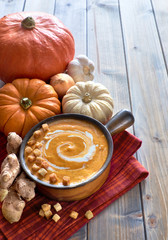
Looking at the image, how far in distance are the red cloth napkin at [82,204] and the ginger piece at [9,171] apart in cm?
16

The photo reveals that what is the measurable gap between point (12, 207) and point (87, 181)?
311 millimetres

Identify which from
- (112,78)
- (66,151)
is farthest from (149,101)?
Result: (66,151)

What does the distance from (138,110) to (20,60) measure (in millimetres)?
714

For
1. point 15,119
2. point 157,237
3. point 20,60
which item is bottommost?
point 157,237

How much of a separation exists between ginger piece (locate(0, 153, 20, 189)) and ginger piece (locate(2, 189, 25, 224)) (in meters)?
0.05

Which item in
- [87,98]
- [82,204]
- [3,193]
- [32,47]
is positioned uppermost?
[32,47]

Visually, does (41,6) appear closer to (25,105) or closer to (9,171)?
(25,105)

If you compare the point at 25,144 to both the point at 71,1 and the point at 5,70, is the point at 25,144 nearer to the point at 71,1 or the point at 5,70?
the point at 5,70

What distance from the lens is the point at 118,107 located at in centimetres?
182

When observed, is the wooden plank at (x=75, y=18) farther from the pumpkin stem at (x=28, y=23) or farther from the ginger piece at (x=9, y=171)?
the ginger piece at (x=9, y=171)

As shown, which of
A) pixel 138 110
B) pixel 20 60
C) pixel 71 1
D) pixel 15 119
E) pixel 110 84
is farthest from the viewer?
pixel 71 1

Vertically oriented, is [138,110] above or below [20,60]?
below

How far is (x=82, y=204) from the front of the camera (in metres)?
1.34

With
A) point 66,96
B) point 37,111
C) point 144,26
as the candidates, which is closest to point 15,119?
point 37,111
